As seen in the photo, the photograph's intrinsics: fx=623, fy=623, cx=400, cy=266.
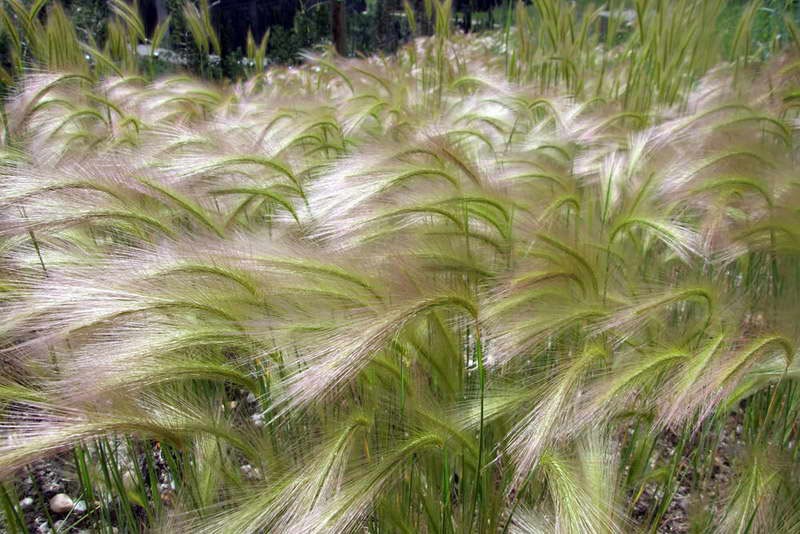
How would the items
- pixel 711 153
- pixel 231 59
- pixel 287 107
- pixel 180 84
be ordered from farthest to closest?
pixel 231 59 → pixel 180 84 → pixel 287 107 → pixel 711 153

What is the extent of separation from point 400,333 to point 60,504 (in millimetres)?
1125

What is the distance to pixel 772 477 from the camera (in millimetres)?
925

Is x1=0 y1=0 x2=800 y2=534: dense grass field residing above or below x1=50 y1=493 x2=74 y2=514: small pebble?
above

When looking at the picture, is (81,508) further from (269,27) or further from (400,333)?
(269,27)

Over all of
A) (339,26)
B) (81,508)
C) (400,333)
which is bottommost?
(81,508)

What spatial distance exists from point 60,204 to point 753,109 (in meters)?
1.51

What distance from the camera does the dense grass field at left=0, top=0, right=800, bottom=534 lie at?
74 centimetres

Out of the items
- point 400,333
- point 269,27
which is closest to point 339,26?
point 269,27

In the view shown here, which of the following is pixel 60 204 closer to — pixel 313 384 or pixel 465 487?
pixel 313 384

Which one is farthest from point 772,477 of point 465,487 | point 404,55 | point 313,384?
point 404,55

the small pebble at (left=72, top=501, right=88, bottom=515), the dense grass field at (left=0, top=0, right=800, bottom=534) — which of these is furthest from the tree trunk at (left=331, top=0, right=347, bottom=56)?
the small pebble at (left=72, top=501, right=88, bottom=515)

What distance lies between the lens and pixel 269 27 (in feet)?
15.0

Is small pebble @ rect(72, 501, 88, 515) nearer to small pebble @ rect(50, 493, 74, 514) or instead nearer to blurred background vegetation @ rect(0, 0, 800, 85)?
small pebble @ rect(50, 493, 74, 514)

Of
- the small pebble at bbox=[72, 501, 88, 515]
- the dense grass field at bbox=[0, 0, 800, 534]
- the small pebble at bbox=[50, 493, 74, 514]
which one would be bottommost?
the small pebble at bbox=[72, 501, 88, 515]
